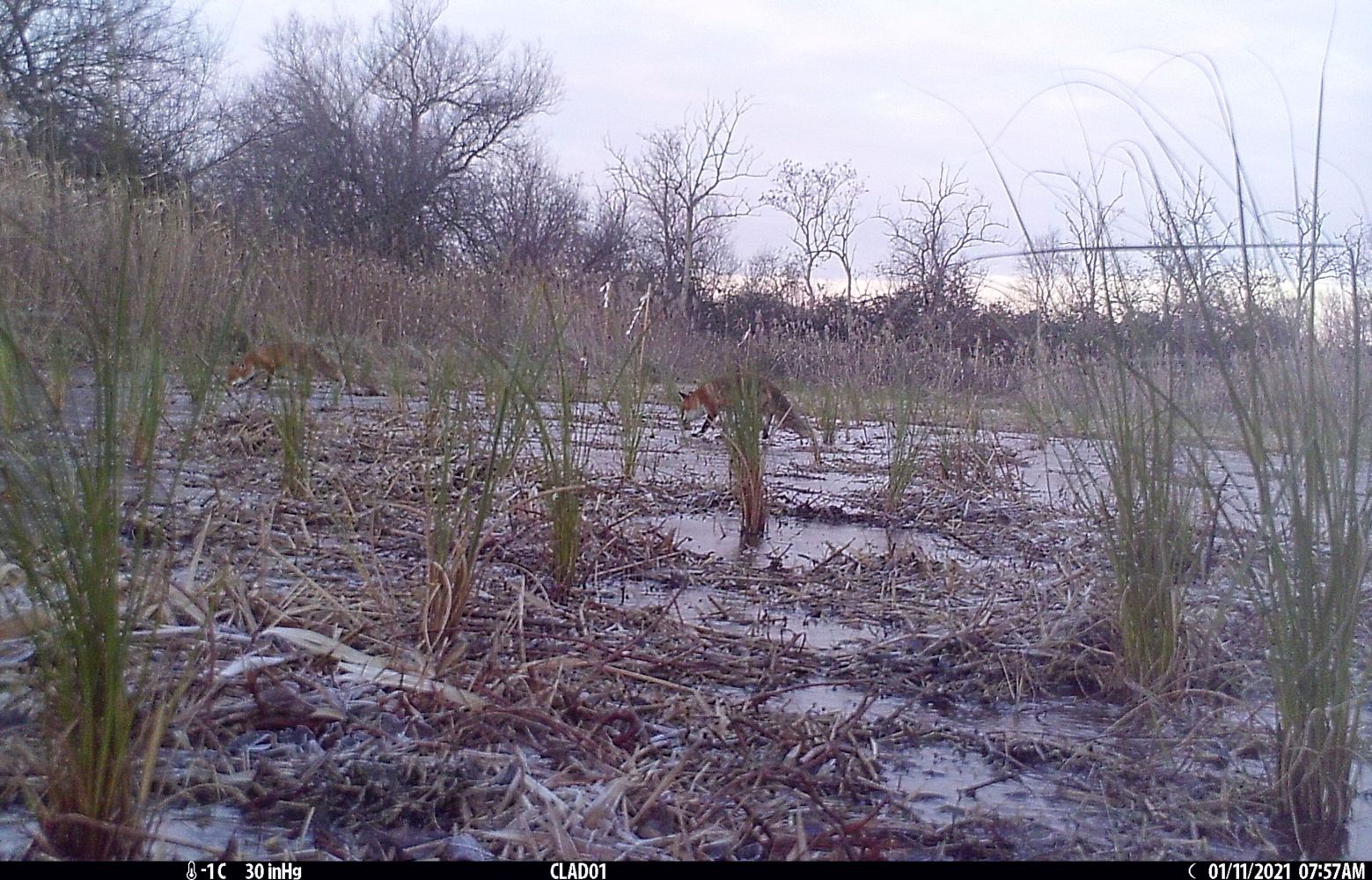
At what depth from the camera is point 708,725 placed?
1.53 metres

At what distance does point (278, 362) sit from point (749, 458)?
4.85 ft

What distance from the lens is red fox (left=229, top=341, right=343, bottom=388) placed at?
10.0ft

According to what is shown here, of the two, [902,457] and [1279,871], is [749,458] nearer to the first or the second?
[902,457]

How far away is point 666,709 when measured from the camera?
5.23 ft

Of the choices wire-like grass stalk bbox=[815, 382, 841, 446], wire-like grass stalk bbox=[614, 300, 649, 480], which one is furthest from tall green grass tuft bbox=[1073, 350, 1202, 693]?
wire-like grass stalk bbox=[815, 382, 841, 446]

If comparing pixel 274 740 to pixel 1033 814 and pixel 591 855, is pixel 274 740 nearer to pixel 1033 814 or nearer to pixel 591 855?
pixel 591 855

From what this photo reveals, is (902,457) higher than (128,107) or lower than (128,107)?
lower

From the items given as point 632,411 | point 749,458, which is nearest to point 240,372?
point 632,411

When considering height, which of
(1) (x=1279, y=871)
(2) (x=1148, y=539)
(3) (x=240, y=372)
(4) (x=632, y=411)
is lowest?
(1) (x=1279, y=871)

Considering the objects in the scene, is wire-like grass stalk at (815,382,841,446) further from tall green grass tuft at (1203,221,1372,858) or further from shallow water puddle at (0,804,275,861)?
shallow water puddle at (0,804,275,861)

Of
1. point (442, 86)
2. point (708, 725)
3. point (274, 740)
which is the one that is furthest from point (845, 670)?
point (442, 86)

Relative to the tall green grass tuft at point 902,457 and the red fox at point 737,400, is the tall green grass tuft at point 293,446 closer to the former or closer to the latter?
the red fox at point 737,400

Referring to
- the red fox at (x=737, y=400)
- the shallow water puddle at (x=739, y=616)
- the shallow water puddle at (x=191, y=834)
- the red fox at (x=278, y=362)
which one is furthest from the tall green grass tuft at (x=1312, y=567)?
the red fox at (x=278, y=362)

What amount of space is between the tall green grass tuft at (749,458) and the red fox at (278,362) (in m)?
1.36
